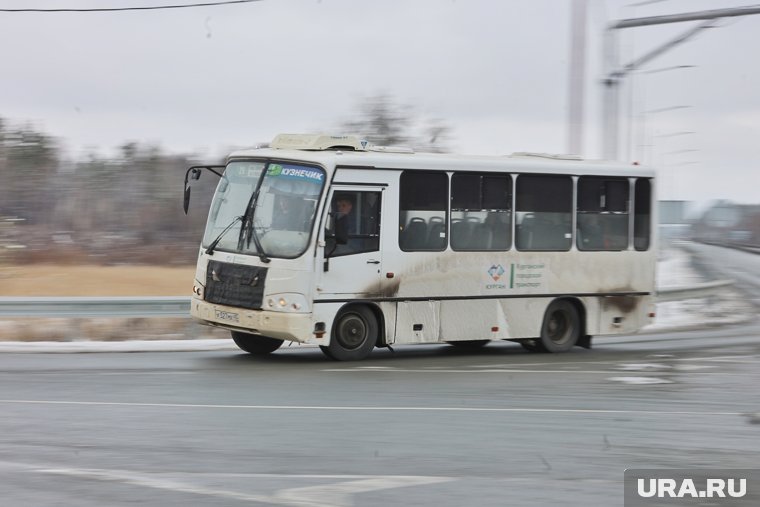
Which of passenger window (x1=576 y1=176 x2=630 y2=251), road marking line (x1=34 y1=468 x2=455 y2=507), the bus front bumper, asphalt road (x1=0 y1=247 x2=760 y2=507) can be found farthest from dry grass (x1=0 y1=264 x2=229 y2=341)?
road marking line (x1=34 y1=468 x2=455 y2=507)

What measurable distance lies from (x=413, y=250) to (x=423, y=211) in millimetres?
611

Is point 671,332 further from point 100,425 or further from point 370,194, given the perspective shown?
point 100,425

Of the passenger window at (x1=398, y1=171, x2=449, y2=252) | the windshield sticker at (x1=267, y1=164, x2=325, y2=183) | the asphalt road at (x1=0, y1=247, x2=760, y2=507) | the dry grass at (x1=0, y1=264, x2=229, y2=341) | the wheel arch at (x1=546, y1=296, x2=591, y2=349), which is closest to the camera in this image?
the asphalt road at (x1=0, y1=247, x2=760, y2=507)

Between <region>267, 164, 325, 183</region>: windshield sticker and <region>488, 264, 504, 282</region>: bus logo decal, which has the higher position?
<region>267, 164, 325, 183</region>: windshield sticker

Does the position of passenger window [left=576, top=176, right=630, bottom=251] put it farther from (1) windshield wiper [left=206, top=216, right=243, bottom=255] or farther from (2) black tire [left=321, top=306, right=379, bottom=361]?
(1) windshield wiper [left=206, top=216, right=243, bottom=255]

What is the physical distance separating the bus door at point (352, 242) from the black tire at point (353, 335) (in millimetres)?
297

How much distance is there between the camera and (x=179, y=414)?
10055mm

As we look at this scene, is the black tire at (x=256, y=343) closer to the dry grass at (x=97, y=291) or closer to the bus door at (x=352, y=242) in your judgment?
the bus door at (x=352, y=242)

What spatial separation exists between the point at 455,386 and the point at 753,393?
3.43 meters


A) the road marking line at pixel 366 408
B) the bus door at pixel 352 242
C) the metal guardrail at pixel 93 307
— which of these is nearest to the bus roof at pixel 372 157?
the bus door at pixel 352 242

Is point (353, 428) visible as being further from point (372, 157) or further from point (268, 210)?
point (372, 157)

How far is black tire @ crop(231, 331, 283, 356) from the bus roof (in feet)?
8.32

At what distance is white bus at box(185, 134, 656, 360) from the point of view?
14.8 meters

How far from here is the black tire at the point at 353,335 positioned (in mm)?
15117
